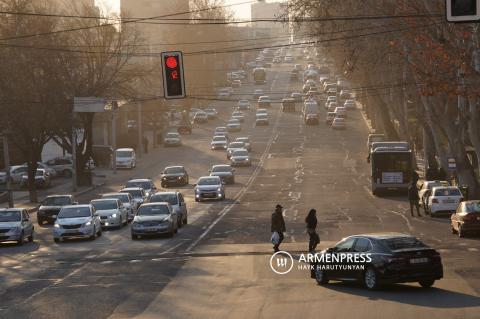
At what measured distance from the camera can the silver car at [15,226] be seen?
1713 inches

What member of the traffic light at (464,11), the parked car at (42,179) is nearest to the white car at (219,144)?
the parked car at (42,179)

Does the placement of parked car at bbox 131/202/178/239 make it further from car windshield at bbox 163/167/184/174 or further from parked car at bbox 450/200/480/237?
car windshield at bbox 163/167/184/174

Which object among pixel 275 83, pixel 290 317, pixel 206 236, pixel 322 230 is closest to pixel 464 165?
pixel 322 230

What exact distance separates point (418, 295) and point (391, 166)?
38177mm

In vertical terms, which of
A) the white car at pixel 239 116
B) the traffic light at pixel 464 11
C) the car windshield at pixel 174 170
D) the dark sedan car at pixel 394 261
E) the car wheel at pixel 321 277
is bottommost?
the car windshield at pixel 174 170

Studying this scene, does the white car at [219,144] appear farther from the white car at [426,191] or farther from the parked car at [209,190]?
the white car at [426,191]

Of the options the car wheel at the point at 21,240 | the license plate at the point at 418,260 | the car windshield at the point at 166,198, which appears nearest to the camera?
the license plate at the point at 418,260

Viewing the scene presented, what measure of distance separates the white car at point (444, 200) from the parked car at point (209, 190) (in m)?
16.4

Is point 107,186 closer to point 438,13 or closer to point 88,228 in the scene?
point 88,228

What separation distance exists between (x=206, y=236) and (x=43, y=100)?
30.8 m

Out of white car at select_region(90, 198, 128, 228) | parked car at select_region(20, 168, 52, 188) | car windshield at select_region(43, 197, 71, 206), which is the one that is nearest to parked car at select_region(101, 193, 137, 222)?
car windshield at select_region(43, 197, 71, 206)

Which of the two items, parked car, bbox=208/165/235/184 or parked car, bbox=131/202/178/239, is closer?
parked car, bbox=131/202/178/239

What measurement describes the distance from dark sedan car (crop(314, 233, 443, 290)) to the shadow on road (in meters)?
0.26

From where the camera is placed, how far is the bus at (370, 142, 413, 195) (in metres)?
61.6
